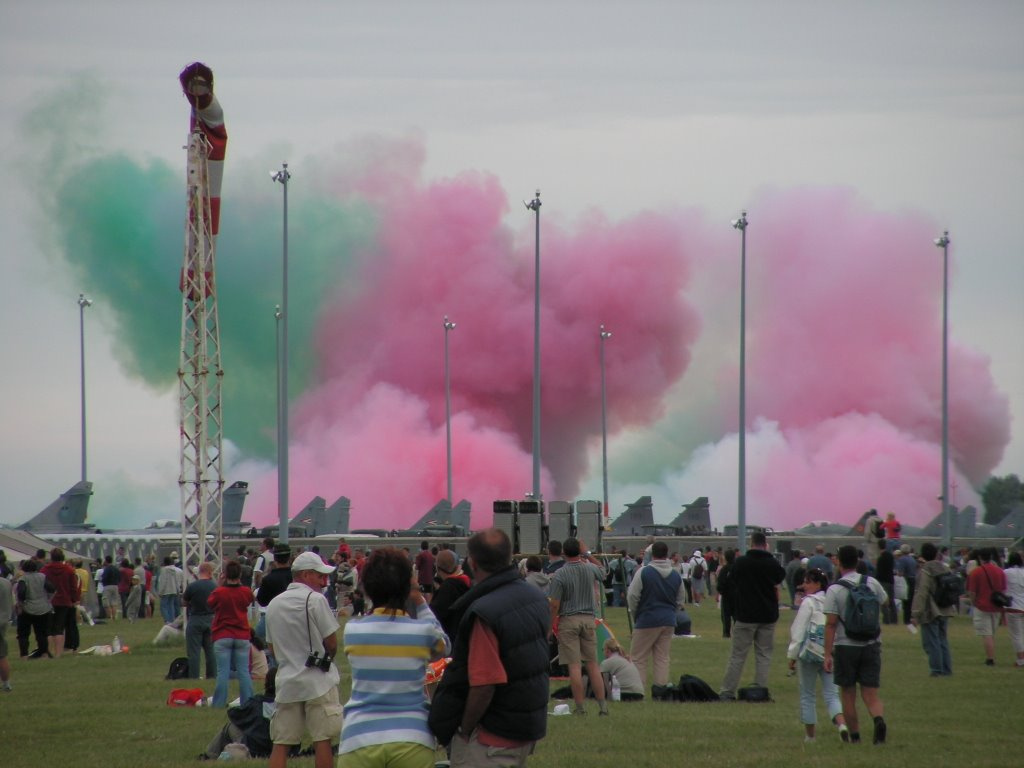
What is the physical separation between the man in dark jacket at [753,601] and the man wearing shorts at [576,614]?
1.78m

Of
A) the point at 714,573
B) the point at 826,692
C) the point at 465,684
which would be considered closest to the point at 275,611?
the point at 465,684

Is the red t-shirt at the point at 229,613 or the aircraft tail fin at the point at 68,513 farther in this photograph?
the aircraft tail fin at the point at 68,513

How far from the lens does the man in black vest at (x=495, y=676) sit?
6.48 metres

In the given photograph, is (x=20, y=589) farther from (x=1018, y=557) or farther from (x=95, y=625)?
(x=1018, y=557)

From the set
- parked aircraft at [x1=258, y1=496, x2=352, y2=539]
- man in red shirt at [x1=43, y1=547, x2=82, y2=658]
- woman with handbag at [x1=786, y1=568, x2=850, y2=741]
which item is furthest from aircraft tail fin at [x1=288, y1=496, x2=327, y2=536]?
woman with handbag at [x1=786, y1=568, x2=850, y2=741]

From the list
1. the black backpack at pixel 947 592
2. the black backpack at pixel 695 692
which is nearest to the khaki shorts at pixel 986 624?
the black backpack at pixel 947 592

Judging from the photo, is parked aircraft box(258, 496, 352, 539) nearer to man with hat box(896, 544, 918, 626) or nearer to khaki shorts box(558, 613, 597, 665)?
man with hat box(896, 544, 918, 626)

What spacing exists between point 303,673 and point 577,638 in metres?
6.10

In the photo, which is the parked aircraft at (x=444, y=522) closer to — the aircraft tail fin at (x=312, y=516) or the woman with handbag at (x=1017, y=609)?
the aircraft tail fin at (x=312, y=516)

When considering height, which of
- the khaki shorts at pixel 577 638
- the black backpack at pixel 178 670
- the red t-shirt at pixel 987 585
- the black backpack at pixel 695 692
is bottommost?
the black backpack at pixel 178 670

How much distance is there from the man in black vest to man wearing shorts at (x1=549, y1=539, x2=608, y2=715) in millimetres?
7885

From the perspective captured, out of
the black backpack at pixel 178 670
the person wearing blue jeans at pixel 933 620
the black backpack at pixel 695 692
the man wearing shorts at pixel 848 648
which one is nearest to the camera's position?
the man wearing shorts at pixel 848 648

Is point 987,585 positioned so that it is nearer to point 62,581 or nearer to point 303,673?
point 303,673

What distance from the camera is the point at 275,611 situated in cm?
925
